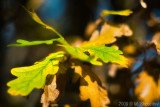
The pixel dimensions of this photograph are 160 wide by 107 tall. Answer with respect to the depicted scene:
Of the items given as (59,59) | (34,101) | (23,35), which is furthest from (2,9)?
(59,59)

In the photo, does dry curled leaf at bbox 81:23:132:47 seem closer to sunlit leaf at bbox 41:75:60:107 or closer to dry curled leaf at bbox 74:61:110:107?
dry curled leaf at bbox 74:61:110:107

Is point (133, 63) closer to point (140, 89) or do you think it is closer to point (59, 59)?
point (140, 89)

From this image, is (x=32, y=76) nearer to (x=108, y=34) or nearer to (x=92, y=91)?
(x=92, y=91)


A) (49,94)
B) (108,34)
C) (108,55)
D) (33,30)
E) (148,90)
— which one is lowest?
(148,90)

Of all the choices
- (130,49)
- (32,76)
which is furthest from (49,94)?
(130,49)

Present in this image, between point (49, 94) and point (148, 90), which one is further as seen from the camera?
point (148, 90)

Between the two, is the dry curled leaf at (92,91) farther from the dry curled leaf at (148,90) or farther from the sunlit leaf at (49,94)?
the dry curled leaf at (148,90)

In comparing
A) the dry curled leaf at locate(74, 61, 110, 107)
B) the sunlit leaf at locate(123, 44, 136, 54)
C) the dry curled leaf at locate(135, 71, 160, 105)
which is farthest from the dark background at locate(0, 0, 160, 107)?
the dry curled leaf at locate(74, 61, 110, 107)
